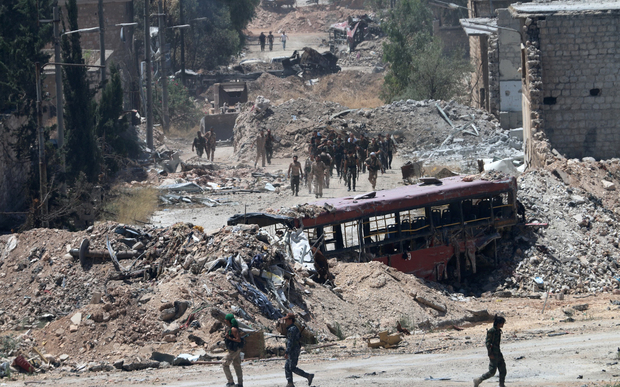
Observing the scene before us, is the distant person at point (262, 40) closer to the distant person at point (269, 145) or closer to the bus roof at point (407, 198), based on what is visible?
the distant person at point (269, 145)

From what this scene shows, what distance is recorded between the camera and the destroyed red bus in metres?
17.9

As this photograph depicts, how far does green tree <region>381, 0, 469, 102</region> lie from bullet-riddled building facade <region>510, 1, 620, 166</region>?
15.5 m

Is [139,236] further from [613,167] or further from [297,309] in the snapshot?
[613,167]

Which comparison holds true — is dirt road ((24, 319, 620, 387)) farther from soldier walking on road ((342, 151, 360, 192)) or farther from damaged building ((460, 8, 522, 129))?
damaged building ((460, 8, 522, 129))

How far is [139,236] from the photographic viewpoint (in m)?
16.4

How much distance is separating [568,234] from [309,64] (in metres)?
38.6

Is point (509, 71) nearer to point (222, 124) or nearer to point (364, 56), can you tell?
point (222, 124)

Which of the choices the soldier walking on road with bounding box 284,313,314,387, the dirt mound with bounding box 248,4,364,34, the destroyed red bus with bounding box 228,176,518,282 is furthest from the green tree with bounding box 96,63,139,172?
the dirt mound with bounding box 248,4,364,34

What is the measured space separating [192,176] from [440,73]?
1632 centimetres

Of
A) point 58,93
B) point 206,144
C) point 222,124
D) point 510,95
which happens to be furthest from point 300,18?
point 58,93

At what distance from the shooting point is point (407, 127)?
115 feet

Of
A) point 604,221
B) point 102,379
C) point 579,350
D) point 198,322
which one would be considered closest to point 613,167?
point 604,221

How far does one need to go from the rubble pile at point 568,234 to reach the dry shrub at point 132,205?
9.34 m

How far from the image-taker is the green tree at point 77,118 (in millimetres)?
23406
